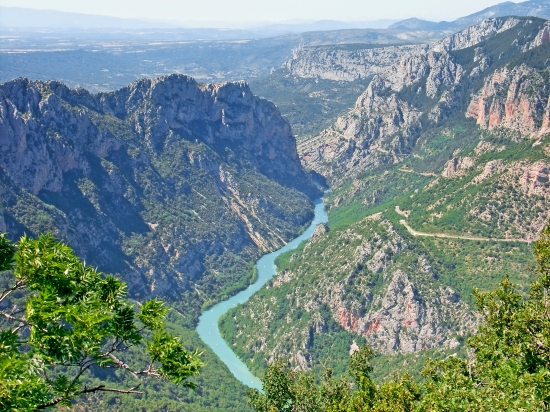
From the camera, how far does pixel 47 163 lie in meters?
142

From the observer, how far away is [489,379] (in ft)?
91.9

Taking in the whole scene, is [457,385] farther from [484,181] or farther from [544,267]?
[484,181]

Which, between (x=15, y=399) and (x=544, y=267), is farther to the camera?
(x=544, y=267)

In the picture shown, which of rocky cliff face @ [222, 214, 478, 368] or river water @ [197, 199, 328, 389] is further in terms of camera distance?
river water @ [197, 199, 328, 389]

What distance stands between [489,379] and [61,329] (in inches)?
866

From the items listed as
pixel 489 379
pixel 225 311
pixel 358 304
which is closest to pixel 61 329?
pixel 489 379

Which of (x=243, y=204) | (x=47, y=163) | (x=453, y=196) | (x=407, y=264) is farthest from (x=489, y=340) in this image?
(x=243, y=204)

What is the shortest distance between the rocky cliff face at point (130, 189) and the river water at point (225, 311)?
5.08m

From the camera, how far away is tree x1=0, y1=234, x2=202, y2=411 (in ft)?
50.5

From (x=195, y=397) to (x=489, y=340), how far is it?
285 feet

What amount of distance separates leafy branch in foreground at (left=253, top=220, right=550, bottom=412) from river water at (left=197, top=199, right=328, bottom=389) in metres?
75.3

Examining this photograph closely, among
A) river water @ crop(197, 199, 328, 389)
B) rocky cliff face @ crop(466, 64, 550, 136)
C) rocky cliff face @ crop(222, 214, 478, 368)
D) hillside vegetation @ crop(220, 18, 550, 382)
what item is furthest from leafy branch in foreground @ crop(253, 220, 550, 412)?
rocky cliff face @ crop(466, 64, 550, 136)

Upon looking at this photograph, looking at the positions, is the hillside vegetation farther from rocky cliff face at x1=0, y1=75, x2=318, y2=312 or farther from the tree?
the tree

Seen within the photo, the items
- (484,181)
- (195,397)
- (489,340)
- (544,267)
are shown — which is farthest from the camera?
(484,181)
